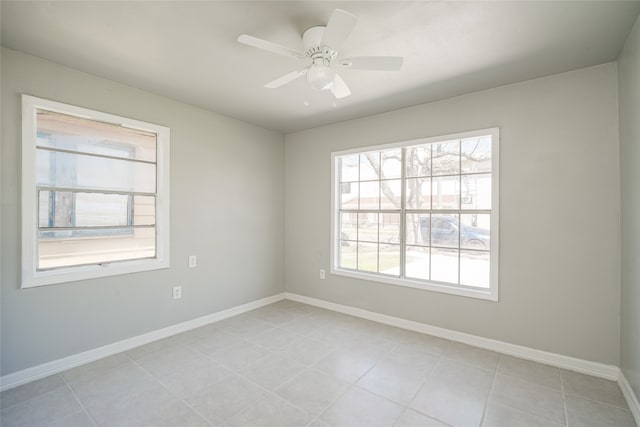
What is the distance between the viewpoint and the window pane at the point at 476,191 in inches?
117

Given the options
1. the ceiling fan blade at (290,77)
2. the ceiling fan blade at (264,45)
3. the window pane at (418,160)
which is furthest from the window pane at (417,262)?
the ceiling fan blade at (264,45)

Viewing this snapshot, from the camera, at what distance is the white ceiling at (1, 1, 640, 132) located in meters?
1.77

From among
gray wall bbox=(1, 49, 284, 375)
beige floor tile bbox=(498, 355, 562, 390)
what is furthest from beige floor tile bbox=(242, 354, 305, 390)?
beige floor tile bbox=(498, 355, 562, 390)

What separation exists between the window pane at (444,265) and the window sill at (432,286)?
0.26 feet

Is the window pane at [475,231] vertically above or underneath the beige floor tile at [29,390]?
above

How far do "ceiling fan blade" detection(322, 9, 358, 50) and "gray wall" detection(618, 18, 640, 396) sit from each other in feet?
6.23

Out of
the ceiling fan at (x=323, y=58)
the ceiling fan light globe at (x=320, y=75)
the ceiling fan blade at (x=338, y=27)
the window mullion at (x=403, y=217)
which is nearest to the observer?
the ceiling fan blade at (x=338, y=27)

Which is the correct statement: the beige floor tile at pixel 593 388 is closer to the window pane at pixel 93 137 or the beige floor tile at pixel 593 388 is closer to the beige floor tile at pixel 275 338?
the beige floor tile at pixel 275 338

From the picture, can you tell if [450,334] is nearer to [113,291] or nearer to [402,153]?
[402,153]

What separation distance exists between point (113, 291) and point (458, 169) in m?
3.72

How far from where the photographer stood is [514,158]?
275cm


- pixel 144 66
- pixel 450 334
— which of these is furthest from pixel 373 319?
pixel 144 66

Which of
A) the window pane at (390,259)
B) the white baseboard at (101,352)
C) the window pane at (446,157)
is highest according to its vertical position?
the window pane at (446,157)

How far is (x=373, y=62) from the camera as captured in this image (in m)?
1.91
